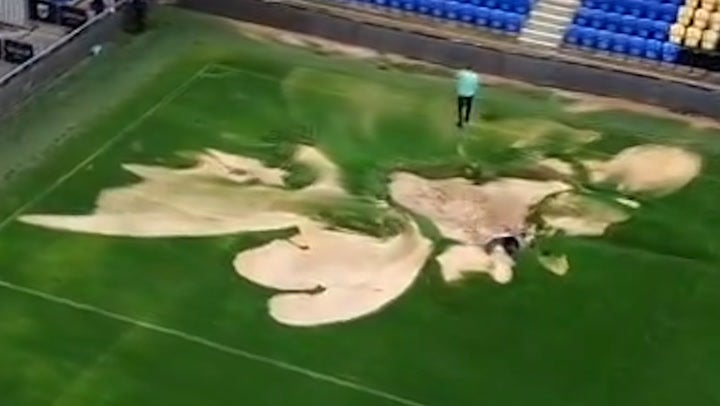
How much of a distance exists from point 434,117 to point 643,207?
4183 mm

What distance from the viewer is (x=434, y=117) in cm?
2641

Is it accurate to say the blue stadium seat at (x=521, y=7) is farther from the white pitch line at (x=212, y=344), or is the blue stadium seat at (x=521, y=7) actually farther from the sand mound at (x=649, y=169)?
the white pitch line at (x=212, y=344)

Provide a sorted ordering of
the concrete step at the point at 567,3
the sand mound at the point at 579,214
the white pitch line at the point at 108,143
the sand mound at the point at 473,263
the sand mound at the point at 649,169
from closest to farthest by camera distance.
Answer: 1. the sand mound at the point at 473,263
2. the white pitch line at the point at 108,143
3. the sand mound at the point at 579,214
4. the sand mound at the point at 649,169
5. the concrete step at the point at 567,3

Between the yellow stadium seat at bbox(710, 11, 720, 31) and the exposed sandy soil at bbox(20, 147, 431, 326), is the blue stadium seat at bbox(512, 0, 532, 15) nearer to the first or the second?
the yellow stadium seat at bbox(710, 11, 720, 31)

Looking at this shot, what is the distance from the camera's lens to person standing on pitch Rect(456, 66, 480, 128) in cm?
2522

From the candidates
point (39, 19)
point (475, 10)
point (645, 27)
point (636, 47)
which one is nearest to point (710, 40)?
point (645, 27)

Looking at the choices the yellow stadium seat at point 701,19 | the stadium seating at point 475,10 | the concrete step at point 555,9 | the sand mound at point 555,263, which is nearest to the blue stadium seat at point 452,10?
the stadium seating at point 475,10

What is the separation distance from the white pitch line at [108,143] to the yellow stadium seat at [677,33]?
8133mm


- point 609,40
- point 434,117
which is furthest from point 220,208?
point 609,40

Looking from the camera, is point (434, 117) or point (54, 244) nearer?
point (54, 244)

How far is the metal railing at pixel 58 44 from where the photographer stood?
83.2 feet

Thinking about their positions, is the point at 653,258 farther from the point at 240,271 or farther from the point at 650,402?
the point at 240,271

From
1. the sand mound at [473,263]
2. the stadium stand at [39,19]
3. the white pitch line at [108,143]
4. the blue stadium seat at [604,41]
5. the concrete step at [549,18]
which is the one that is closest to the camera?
the sand mound at [473,263]

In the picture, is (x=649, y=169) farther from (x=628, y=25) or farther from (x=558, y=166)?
(x=628, y=25)
